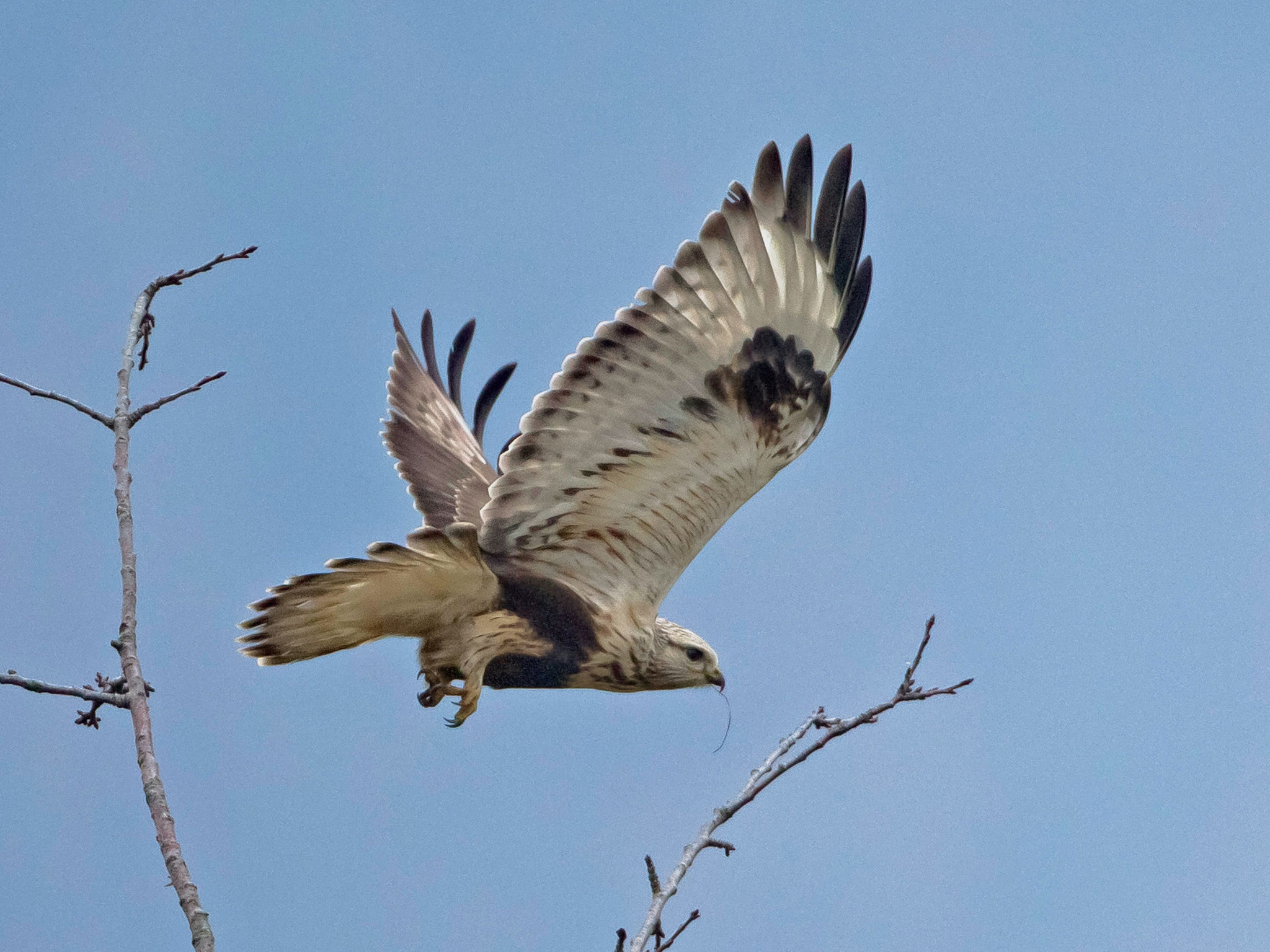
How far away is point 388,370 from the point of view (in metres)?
5.93

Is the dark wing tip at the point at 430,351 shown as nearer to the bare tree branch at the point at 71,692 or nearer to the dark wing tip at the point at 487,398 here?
the dark wing tip at the point at 487,398

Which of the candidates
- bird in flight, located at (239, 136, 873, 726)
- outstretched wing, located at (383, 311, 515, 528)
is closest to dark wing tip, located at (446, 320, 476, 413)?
outstretched wing, located at (383, 311, 515, 528)

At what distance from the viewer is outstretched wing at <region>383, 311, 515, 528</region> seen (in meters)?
5.35

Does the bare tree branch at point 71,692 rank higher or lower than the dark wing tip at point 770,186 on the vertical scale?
lower

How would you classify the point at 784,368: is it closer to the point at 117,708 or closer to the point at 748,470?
the point at 748,470

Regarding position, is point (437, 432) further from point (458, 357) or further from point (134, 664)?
point (134, 664)

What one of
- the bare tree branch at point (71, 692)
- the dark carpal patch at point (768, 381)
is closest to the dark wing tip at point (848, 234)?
the dark carpal patch at point (768, 381)

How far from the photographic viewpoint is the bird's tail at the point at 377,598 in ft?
12.9

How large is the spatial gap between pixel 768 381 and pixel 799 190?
24.6 inches

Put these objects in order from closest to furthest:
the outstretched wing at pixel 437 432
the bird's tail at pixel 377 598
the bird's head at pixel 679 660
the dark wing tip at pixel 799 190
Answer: the bird's tail at pixel 377 598, the dark wing tip at pixel 799 190, the bird's head at pixel 679 660, the outstretched wing at pixel 437 432

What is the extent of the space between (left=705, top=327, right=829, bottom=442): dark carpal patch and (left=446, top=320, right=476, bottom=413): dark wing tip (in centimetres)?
207

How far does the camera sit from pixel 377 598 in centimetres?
409

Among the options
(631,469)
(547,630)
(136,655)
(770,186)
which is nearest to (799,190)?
(770,186)

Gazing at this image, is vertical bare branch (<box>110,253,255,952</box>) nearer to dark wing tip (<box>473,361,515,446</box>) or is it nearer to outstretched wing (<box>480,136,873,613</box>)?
outstretched wing (<box>480,136,873,613</box>)
